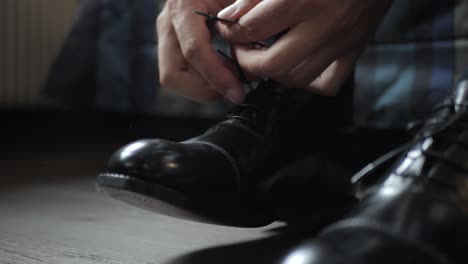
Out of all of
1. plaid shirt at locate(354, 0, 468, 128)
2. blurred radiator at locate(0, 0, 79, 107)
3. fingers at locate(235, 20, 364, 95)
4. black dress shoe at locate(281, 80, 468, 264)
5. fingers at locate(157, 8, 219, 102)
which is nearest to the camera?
black dress shoe at locate(281, 80, 468, 264)

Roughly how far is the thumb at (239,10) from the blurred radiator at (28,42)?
1339 millimetres

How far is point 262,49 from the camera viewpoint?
1.95 ft

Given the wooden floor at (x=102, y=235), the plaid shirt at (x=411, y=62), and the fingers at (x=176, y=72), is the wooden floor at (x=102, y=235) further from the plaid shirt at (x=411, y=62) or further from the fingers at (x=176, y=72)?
the plaid shirt at (x=411, y=62)

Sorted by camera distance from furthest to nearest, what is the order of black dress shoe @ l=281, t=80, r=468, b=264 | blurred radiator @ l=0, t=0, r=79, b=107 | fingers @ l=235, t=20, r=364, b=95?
blurred radiator @ l=0, t=0, r=79, b=107
fingers @ l=235, t=20, r=364, b=95
black dress shoe @ l=281, t=80, r=468, b=264

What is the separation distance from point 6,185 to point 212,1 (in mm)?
512

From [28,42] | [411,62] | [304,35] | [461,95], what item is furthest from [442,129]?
[28,42]

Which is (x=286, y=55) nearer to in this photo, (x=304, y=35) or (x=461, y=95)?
(x=304, y=35)

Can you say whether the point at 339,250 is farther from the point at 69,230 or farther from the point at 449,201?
the point at 69,230

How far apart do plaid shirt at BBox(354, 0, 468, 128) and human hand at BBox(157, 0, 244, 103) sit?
0.49m

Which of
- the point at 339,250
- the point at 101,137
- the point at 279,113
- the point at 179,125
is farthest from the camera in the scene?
the point at 101,137

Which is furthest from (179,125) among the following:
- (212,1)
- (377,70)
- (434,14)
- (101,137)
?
(212,1)

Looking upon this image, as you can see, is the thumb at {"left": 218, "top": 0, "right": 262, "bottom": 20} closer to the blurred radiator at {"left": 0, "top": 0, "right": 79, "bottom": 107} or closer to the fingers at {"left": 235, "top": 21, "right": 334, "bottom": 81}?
the fingers at {"left": 235, "top": 21, "right": 334, "bottom": 81}

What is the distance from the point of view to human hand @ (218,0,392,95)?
52 cm

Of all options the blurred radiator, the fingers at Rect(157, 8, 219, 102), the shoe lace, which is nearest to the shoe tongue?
the shoe lace
